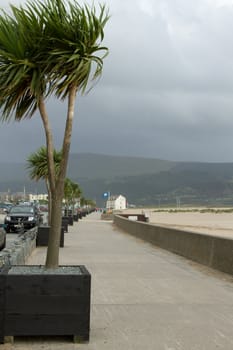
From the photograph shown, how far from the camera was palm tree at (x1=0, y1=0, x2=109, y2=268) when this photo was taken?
6965 mm

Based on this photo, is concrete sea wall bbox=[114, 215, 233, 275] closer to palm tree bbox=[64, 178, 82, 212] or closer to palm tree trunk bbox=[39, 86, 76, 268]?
palm tree trunk bbox=[39, 86, 76, 268]

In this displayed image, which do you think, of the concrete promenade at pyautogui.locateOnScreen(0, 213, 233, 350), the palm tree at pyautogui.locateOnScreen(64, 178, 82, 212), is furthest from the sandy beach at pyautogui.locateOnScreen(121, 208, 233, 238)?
the concrete promenade at pyautogui.locateOnScreen(0, 213, 233, 350)

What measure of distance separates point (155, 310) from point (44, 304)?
249 centimetres

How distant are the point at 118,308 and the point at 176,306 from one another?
847 mm

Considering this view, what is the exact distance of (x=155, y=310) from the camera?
25.4 feet

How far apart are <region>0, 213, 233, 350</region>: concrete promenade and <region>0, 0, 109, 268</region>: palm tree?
3.94 ft

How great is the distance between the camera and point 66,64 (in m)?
7.25

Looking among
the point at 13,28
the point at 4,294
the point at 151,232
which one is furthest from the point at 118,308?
the point at 151,232

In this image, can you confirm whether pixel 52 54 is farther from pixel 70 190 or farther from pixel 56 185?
pixel 70 190

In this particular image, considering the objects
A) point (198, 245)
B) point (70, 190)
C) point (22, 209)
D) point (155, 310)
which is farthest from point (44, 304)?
point (70, 190)

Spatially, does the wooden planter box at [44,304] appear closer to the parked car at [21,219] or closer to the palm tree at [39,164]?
the palm tree at [39,164]

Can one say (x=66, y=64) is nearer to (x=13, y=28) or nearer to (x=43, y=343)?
(x=13, y=28)

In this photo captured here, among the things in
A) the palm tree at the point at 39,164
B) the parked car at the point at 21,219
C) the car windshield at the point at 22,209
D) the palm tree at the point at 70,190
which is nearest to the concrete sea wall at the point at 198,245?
the palm tree at the point at 39,164

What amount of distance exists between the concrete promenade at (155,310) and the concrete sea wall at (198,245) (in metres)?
0.31
